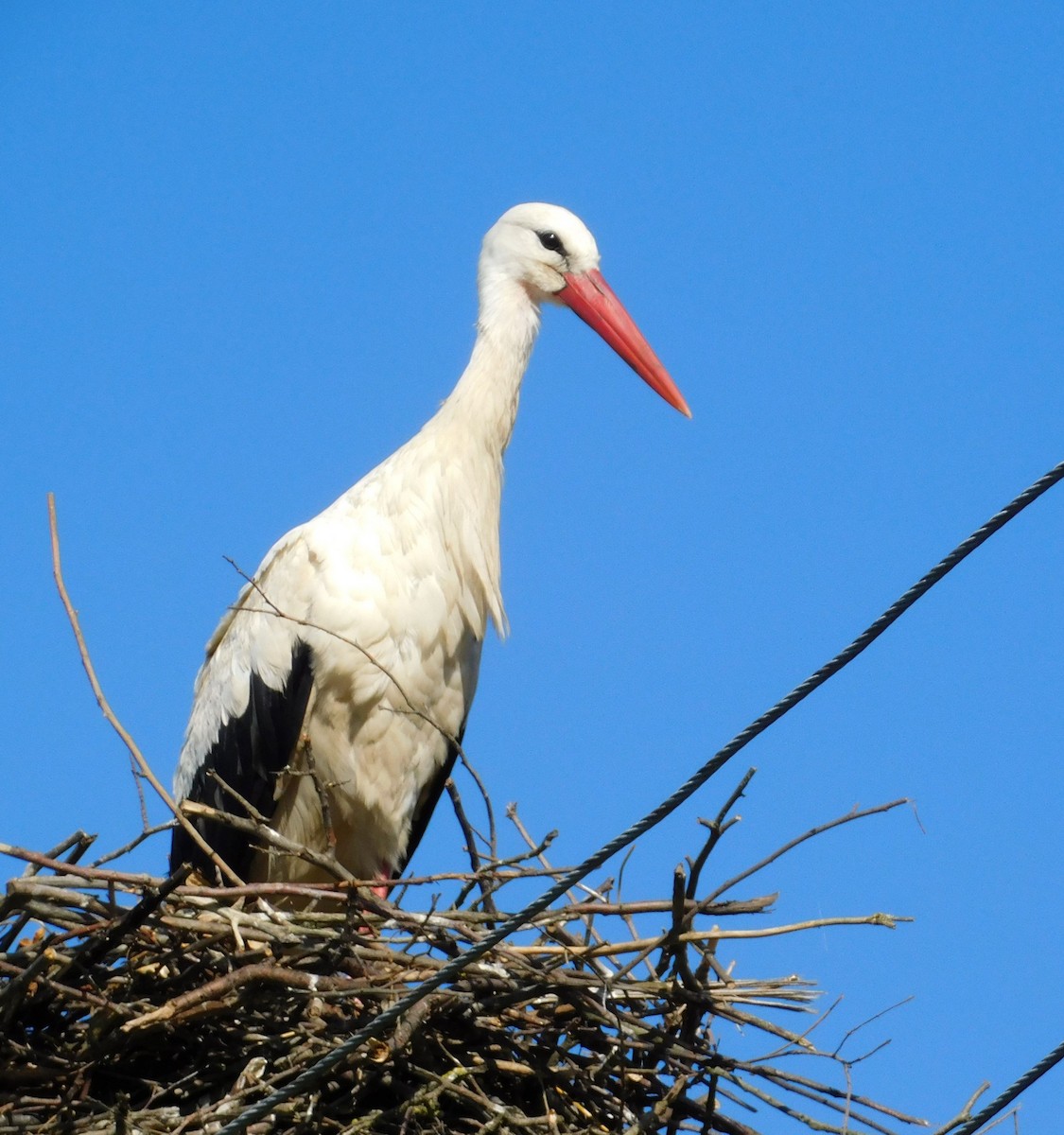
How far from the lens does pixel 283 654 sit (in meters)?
4.91

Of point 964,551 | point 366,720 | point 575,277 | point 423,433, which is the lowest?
point 964,551

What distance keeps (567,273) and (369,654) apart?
157cm

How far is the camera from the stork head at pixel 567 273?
5.61m

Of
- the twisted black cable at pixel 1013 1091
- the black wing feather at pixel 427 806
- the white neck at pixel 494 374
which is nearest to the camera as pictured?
the twisted black cable at pixel 1013 1091

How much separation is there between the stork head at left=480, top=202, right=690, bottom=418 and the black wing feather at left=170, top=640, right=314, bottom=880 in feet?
4.90

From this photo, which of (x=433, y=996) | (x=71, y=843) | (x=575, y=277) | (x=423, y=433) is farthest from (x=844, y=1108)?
(x=575, y=277)

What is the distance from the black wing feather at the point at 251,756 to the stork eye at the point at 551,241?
1607mm

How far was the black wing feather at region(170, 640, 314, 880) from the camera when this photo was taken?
16.0 feet

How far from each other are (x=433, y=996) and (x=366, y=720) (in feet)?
3.98

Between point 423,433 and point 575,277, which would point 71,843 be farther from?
point 575,277

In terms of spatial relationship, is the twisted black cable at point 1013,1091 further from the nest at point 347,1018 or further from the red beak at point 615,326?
the red beak at point 615,326

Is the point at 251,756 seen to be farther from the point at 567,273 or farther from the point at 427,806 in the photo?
the point at 567,273

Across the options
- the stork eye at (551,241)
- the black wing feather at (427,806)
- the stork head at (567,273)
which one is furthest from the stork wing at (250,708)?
the stork eye at (551,241)

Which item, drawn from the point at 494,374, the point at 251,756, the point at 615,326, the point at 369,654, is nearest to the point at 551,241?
the point at 615,326
